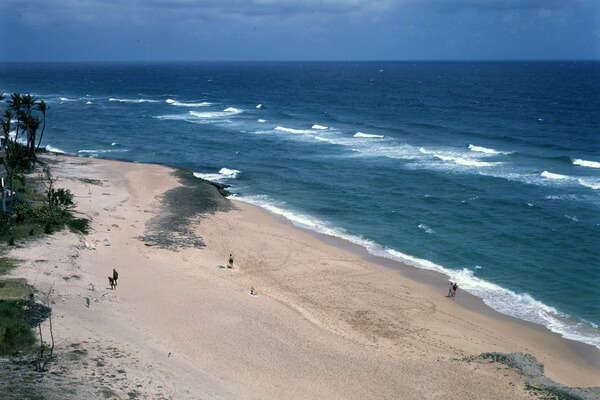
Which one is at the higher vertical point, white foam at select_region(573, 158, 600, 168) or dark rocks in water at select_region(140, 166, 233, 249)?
white foam at select_region(573, 158, 600, 168)

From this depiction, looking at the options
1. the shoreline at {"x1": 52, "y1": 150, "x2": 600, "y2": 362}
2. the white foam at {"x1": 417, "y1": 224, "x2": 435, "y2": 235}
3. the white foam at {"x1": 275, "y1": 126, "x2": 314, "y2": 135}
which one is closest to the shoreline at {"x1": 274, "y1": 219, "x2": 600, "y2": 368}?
the shoreline at {"x1": 52, "y1": 150, "x2": 600, "y2": 362}

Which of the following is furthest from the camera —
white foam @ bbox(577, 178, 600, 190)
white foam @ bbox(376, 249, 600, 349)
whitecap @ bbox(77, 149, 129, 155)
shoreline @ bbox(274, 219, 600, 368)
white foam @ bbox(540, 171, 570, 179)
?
whitecap @ bbox(77, 149, 129, 155)

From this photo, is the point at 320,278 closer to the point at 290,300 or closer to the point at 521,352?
the point at 290,300

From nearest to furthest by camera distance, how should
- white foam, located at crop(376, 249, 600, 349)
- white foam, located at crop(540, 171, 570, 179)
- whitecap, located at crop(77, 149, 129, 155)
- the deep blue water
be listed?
white foam, located at crop(376, 249, 600, 349) → the deep blue water → white foam, located at crop(540, 171, 570, 179) → whitecap, located at crop(77, 149, 129, 155)

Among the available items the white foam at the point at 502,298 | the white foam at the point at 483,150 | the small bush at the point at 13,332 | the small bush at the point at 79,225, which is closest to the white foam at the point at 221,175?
the white foam at the point at 502,298

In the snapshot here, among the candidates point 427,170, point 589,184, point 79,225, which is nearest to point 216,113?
point 427,170

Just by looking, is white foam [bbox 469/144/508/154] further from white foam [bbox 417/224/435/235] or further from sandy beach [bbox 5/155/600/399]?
sandy beach [bbox 5/155/600/399]

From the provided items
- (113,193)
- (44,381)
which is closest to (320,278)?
A: (44,381)
